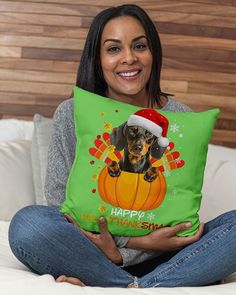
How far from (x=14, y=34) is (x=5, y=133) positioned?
17.8 inches

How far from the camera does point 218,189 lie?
5.92 ft

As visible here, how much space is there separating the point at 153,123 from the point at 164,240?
11.1 inches

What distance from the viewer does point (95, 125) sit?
1318 millimetres

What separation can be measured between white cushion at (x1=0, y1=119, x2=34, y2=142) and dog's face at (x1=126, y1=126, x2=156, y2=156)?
31.1 inches

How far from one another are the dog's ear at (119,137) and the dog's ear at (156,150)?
68 millimetres

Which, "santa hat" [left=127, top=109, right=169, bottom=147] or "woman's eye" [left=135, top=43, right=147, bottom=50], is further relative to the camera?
"woman's eye" [left=135, top=43, right=147, bottom=50]

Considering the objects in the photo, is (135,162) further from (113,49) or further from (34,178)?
(34,178)

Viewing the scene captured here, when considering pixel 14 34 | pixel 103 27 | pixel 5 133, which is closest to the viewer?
pixel 103 27

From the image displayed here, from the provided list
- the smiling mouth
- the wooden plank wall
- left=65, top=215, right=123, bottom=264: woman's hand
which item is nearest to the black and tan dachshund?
left=65, top=215, right=123, bottom=264: woman's hand

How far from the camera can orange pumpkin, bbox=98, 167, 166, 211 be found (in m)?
1.26

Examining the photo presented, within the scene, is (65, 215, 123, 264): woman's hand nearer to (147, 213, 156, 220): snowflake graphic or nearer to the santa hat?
(147, 213, 156, 220): snowflake graphic

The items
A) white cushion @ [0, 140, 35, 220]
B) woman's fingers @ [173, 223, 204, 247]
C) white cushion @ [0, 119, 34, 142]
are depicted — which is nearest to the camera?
woman's fingers @ [173, 223, 204, 247]

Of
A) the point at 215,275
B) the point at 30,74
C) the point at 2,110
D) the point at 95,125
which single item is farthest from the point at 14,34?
the point at 215,275

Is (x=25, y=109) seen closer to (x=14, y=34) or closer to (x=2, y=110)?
(x=2, y=110)
